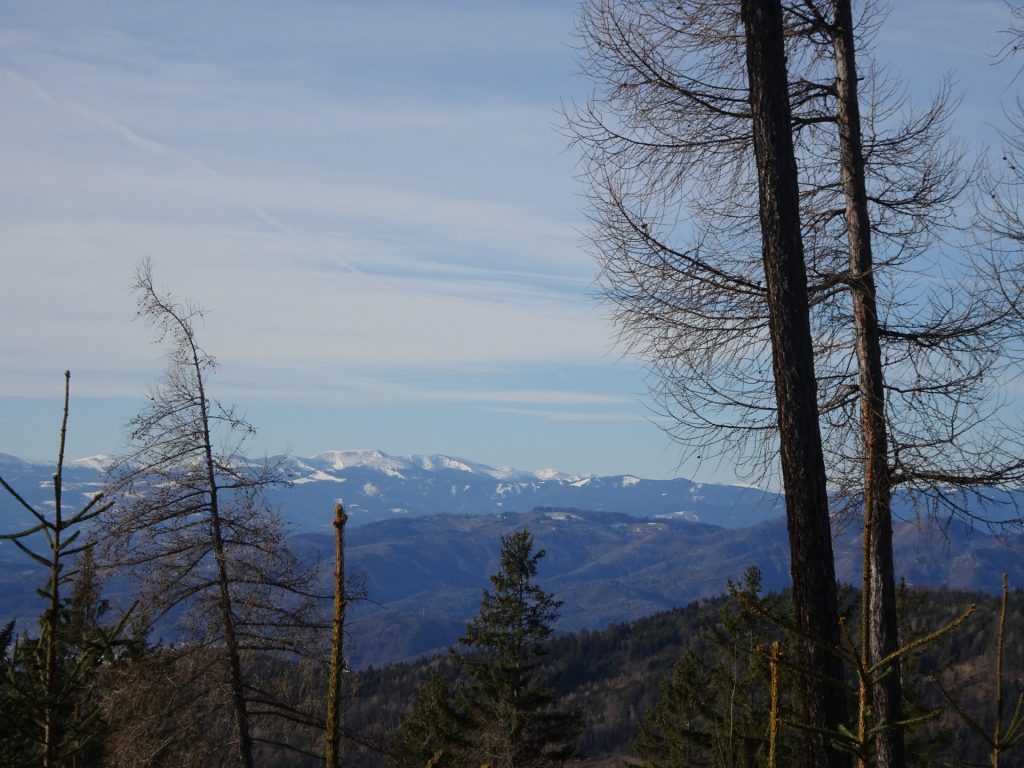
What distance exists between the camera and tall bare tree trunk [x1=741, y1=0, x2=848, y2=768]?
6191 millimetres

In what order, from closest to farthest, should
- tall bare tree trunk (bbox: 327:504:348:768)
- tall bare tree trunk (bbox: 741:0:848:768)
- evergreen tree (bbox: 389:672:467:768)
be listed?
tall bare tree trunk (bbox: 327:504:348:768), tall bare tree trunk (bbox: 741:0:848:768), evergreen tree (bbox: 389:672:467:768)

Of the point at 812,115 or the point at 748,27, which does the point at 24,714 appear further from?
the point at 812,115

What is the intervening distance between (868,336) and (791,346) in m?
2.62

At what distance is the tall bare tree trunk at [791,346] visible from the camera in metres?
6.19

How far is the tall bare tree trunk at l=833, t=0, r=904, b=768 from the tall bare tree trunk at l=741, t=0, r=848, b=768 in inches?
73.0

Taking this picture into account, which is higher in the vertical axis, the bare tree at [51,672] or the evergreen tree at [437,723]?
the bare tree at [51,672]

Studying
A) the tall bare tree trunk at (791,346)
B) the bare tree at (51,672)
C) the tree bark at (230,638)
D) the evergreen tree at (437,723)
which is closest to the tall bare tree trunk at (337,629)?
the bare tree at (51,672)

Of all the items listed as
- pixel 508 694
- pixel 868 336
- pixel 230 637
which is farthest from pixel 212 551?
pixel 508 694

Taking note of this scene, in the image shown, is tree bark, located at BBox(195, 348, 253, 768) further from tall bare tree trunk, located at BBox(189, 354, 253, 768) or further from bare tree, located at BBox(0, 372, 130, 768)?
bare tree, located at BBox(0, 372, 130, 768)

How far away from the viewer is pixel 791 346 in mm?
6488

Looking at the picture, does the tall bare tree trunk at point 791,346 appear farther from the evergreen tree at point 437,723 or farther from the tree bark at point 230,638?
the evergreen tree at point 437,723

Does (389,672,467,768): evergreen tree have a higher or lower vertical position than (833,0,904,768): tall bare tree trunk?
lower

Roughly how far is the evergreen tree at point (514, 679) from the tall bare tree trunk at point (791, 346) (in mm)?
17051

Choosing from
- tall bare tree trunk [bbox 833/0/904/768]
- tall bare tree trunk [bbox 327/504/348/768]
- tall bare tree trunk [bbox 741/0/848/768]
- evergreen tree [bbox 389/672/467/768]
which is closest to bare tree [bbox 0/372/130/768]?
tall bare tree trunk [bbox 327/504/348/768]
